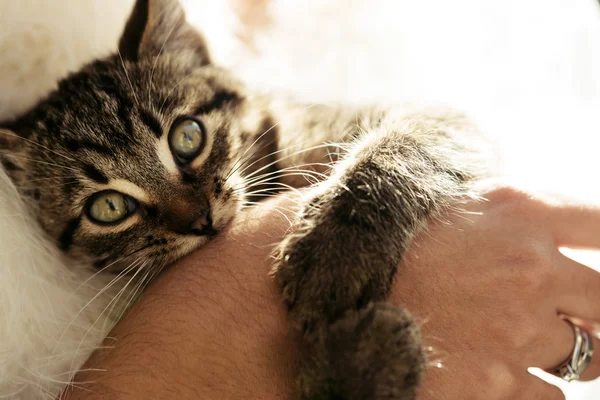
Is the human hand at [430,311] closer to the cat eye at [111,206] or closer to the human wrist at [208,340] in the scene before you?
the human wrist at [208,340]

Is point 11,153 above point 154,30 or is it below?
below

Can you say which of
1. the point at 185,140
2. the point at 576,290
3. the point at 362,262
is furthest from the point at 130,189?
the point at 576,290

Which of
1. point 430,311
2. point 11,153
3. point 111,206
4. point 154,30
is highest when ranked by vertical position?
point 154,30

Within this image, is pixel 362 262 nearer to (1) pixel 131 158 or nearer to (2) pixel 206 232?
(2) pixel 206 232

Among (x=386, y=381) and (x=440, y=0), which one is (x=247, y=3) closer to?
(x=440, y=0)

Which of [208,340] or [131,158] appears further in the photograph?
[131,158]

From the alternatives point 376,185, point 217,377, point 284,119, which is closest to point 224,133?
point 284,119
